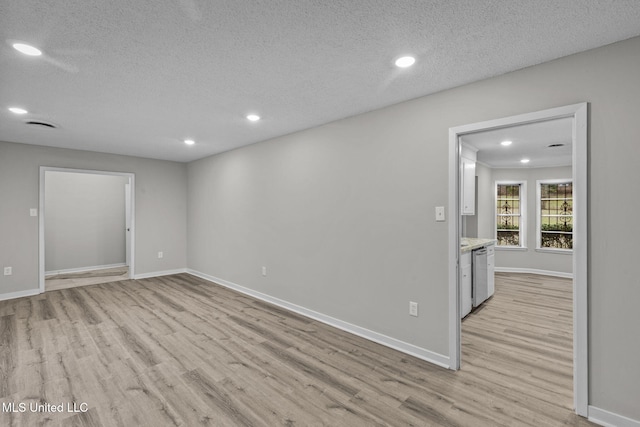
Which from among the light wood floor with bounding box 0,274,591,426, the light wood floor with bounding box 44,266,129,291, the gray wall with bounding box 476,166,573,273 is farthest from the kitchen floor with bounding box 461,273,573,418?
the light wood floor with bounding box 44,266,129,291

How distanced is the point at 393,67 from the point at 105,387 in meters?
3.20

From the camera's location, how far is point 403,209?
9.45ft

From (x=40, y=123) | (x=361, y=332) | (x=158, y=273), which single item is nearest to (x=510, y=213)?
(x=361, y=332)

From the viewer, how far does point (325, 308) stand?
3607 millimetres

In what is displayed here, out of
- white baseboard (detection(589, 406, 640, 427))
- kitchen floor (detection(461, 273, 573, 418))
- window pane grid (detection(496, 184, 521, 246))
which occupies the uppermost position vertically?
window pane grid (detection(496, 184, 521, 246))

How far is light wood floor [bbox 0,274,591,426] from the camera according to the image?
1.99m

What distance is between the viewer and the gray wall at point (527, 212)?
6457mm

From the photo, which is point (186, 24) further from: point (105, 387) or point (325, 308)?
point (325, 308)

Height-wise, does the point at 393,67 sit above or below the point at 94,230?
above

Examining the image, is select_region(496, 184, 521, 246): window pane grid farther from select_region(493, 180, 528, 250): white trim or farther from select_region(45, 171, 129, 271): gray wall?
select_region(45, 171, 129, 271): gray wall

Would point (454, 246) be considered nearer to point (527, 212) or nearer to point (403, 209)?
point (403, 209)

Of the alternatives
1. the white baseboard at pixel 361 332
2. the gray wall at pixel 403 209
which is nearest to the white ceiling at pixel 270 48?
the gray wall at pixel 403 209

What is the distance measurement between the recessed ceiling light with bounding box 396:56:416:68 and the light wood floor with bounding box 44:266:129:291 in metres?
6.14

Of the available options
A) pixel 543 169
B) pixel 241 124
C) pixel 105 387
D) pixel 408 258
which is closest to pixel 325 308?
pixel 408 258
